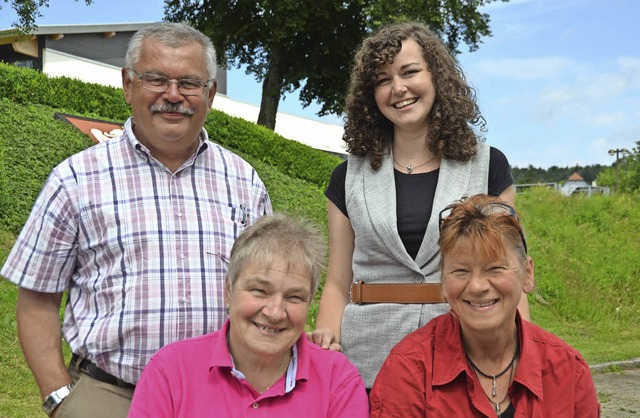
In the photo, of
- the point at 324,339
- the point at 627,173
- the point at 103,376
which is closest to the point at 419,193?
the point at 324,339

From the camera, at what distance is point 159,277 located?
294 centimetres

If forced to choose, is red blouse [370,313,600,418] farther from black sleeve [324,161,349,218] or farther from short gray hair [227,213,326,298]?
black sleeve [324,161,349,218]

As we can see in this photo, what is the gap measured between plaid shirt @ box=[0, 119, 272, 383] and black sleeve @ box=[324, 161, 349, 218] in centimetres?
54

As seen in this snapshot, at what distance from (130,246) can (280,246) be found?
26.4 inches

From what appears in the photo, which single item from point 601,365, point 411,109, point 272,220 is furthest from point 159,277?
point 601,365

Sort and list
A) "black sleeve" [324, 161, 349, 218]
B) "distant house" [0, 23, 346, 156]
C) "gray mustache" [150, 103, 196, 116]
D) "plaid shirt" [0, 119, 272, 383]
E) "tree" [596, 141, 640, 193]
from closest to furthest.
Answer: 1. "plaid shirt" [0, 119, 272, 383]
2. "gray mustache" [150, 103, 196, 116]
3. "black sleeve" [324, 161, 349, 218]
4. "distant house" [0, 23, 346, 156]
5. "tree" [596, 141, 640, 193]

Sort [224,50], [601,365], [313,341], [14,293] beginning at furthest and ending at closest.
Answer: [224,50], [601,365], [14,293], [313,341]

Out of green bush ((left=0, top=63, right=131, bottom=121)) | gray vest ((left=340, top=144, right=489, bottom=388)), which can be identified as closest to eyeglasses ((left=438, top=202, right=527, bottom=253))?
gray vest ((left=340, top=144, right=489, bottom=388))

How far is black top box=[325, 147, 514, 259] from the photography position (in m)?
3.12

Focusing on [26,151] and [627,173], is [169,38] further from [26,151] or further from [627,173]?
[627,173]

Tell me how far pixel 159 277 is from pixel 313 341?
2.28 feet

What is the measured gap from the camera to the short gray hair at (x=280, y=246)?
265 cm

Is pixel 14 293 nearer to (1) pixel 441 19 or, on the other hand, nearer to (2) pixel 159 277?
(2) pixel 159 277

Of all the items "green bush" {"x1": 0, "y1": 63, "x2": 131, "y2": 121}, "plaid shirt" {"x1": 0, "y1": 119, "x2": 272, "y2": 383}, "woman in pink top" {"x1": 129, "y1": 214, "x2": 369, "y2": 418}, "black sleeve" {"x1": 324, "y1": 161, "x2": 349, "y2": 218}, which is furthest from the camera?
"green bush" {"x1": 0, "y1": 63, "x2": 131, "y2": 121}
